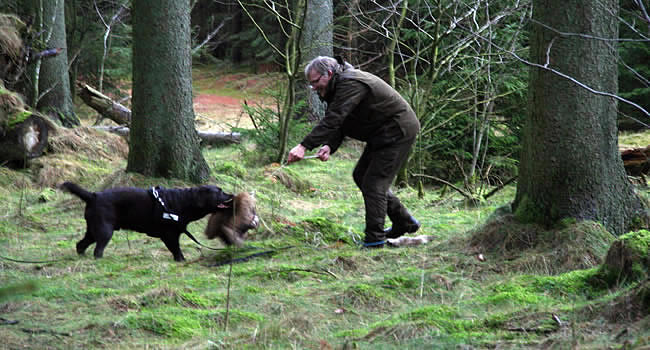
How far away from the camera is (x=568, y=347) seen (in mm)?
3113

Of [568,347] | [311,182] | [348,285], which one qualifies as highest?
[568,347]

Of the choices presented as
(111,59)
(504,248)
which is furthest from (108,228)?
(111,59)

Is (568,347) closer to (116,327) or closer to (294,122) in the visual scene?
(116,327)

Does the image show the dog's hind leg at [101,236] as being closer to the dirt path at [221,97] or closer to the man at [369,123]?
the man at [369,123]

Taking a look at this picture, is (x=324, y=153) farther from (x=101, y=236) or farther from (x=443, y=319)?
(x=443, y=319)

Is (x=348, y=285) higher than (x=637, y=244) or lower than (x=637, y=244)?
lower

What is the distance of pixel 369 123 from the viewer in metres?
6.66

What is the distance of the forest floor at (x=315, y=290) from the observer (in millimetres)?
3600

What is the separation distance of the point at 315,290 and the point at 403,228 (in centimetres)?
237

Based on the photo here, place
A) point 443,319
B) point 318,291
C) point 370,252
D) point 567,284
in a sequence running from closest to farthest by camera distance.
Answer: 1. point 443,319
2. point 567,284
3. point 318,291
4. point 370,252

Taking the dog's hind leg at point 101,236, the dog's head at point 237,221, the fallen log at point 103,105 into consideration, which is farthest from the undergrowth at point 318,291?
the fallen log at point 103,105

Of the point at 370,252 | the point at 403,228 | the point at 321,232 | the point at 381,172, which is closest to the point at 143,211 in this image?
the point at 321,232

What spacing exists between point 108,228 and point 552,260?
4229 mm

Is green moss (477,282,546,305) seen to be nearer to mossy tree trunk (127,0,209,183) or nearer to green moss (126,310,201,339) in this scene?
green moss (126,310,201,339)
